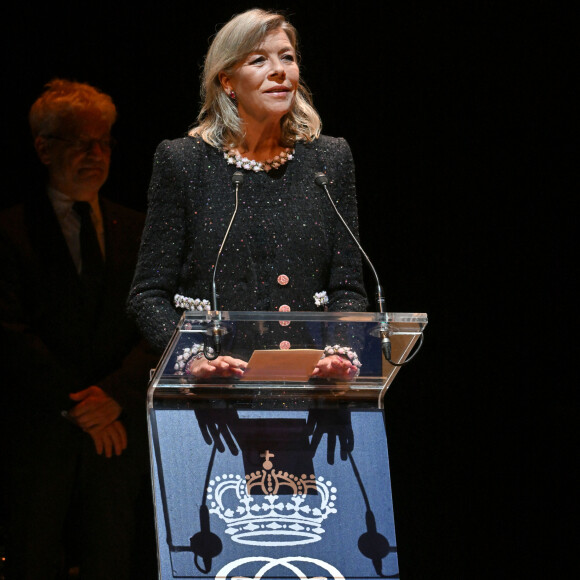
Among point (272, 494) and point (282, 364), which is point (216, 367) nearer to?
point (282, 364)

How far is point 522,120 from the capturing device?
3.12 meters

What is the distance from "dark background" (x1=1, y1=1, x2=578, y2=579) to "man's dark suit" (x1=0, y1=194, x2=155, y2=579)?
86cm

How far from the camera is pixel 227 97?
2.24 metres

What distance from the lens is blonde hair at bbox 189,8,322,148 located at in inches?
84.7

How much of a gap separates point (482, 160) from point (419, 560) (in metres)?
1.38

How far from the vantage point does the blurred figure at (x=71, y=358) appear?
268 cm

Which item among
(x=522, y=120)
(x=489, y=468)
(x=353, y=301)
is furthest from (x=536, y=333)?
(x=353, y=301)

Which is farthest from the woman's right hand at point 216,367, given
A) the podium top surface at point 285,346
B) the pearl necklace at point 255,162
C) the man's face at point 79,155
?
the man's face at point 79,155

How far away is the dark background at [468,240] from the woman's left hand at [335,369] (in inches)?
54.5

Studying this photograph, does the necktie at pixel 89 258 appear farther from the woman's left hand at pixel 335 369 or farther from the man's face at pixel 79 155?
the woman's left hand at pixel 335 369

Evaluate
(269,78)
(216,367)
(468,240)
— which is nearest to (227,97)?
(269,78)

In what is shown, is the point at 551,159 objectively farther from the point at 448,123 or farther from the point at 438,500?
the point at 438,500

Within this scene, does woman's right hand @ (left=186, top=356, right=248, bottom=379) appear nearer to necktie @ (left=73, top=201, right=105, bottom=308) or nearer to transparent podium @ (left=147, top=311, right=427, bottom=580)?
transparent podium @ (left=147, top=311, right=427, bottom=580)

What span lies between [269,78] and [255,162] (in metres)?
0.20
